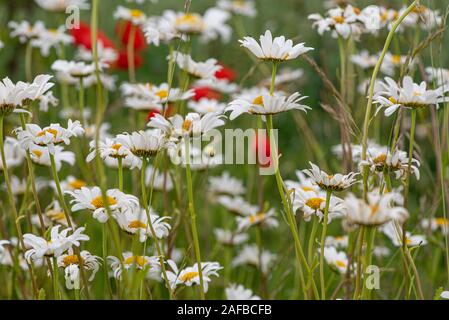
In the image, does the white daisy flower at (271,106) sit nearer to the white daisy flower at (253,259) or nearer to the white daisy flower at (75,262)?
the white daisy flower at (75,262)

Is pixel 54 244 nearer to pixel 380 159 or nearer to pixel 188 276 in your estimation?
pixel 188 276

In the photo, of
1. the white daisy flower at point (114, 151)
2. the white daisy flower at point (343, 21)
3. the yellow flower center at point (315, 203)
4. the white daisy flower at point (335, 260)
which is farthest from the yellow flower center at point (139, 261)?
the white daisy flower at point (343, 21)

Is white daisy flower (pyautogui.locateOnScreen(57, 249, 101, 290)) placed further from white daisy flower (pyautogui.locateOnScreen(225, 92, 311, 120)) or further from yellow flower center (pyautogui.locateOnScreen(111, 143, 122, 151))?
white daisy flower (pyautogui.locateOnScreen(225, 92, 311, 120))

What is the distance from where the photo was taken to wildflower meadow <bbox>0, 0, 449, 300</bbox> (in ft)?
2.79

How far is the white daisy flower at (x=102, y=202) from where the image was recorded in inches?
33.4

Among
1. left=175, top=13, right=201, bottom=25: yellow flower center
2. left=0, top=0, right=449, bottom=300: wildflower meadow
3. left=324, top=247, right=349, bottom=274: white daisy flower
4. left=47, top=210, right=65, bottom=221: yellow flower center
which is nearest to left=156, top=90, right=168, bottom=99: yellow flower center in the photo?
left=0, top=0, right=449, bottom=300: wildflower meadow

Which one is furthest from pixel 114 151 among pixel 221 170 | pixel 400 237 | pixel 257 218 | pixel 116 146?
pixel 221 170

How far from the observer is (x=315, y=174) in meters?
0.84

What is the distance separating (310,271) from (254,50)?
0.85 ft

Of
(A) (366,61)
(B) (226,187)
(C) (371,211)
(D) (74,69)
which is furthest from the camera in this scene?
(B) (226,187)

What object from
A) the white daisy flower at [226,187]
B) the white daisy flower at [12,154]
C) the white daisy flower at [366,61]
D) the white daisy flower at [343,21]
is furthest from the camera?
the white daisy flower at [226,187]

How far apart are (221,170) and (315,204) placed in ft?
3.95

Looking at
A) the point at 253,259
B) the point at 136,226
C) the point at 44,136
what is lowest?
the point at 253,259

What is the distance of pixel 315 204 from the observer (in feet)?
3.13
